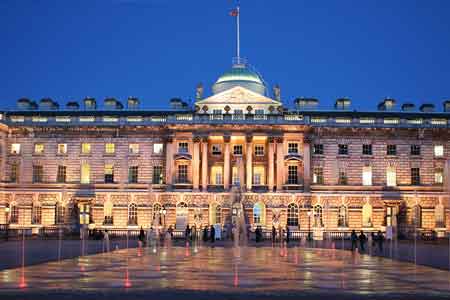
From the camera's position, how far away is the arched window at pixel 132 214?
220 ft

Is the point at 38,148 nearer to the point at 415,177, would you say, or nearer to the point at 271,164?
the point at 271,164

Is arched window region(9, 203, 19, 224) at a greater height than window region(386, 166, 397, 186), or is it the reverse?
window region(386, 166, 397, 186)

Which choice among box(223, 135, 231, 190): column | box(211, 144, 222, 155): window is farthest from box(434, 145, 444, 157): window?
box(211, 144, 222, 155): window

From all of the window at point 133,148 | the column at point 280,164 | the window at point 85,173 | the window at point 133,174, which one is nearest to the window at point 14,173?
the window at point 85,173

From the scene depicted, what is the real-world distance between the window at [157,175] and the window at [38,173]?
1303 cm

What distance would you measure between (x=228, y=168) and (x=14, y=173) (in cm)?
2490

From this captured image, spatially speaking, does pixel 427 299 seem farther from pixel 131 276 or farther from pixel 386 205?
pixel 386 205

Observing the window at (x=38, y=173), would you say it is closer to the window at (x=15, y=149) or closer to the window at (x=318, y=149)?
the window at (x=15, y=149)

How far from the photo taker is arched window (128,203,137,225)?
220 ft

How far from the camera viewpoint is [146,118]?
226 feet

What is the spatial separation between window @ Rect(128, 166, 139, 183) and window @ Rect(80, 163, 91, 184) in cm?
473

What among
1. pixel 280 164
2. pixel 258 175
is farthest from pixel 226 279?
pixel 258 175

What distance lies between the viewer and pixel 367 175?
6775 centimetres

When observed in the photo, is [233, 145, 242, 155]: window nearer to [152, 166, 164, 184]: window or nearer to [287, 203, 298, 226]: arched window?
[287, 203, 298, 226]: arched window
